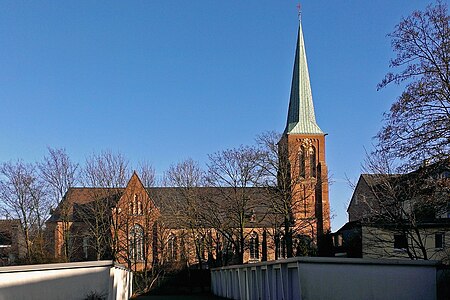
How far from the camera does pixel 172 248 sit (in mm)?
58562

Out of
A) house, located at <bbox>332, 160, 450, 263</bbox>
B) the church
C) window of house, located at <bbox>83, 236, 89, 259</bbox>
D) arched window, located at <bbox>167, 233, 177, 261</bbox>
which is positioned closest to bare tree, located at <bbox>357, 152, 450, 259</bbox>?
house, located at <bbox>332, 160, 450, 263</bbox>

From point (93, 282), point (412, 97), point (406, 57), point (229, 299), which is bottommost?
point (229, 299)

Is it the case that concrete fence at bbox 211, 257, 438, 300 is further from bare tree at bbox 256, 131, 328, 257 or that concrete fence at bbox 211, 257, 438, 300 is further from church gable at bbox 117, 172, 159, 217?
church gable at bbox 117, 172, 159, 217

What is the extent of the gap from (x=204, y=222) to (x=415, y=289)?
29.1m

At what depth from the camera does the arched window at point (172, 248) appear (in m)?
57.5

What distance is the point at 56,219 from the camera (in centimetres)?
5634

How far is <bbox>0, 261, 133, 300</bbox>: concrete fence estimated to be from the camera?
2470cm

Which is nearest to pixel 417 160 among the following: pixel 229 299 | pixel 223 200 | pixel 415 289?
pixel 415 289

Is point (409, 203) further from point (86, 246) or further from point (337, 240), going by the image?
point (86, 246)

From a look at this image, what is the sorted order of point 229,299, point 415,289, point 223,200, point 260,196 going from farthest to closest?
point 223,200, point 260,196, point 229,299, point 415,289

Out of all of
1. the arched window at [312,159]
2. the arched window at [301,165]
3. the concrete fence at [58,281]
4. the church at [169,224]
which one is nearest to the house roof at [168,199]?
the church at [169,224]

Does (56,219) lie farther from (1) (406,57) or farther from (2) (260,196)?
(1) (406,57)

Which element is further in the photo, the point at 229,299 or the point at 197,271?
the point at 197,271

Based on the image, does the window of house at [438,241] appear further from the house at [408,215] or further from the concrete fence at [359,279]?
the concrete fence at [359,279]
